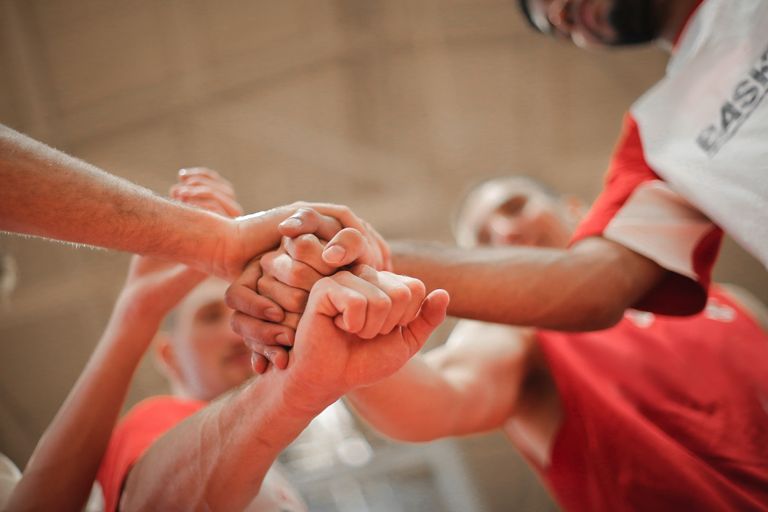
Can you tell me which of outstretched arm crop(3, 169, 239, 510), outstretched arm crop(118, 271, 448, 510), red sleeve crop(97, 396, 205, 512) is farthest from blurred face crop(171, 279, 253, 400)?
outstretched arm crop(118, 271, 448, 510)

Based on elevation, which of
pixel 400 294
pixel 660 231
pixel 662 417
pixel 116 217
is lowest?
pixel 662 417

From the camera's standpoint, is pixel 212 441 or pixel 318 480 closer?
pixel 212 441

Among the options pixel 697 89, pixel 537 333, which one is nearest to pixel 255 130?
pixel 537 333

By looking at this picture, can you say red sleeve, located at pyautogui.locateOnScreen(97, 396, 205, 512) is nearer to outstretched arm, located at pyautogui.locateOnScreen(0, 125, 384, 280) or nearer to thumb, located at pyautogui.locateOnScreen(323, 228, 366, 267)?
outstretched arm, located at pyautogui.locateOnScreen(0, 125, 384, 280)

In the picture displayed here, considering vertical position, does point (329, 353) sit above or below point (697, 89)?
below

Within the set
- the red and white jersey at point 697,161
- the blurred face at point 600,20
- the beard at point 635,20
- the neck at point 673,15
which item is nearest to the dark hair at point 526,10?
the blurred face at point 600,20

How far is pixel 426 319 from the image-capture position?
0.97m

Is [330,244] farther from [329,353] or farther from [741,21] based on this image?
[741,21]

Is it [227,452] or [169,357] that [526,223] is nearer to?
[169,357]

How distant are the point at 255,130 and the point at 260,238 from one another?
404 cm

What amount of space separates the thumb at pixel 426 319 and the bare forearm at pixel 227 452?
208 millimetres

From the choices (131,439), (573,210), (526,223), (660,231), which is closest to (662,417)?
(660,231)

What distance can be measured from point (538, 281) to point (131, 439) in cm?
101

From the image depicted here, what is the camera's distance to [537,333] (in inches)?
73.2
